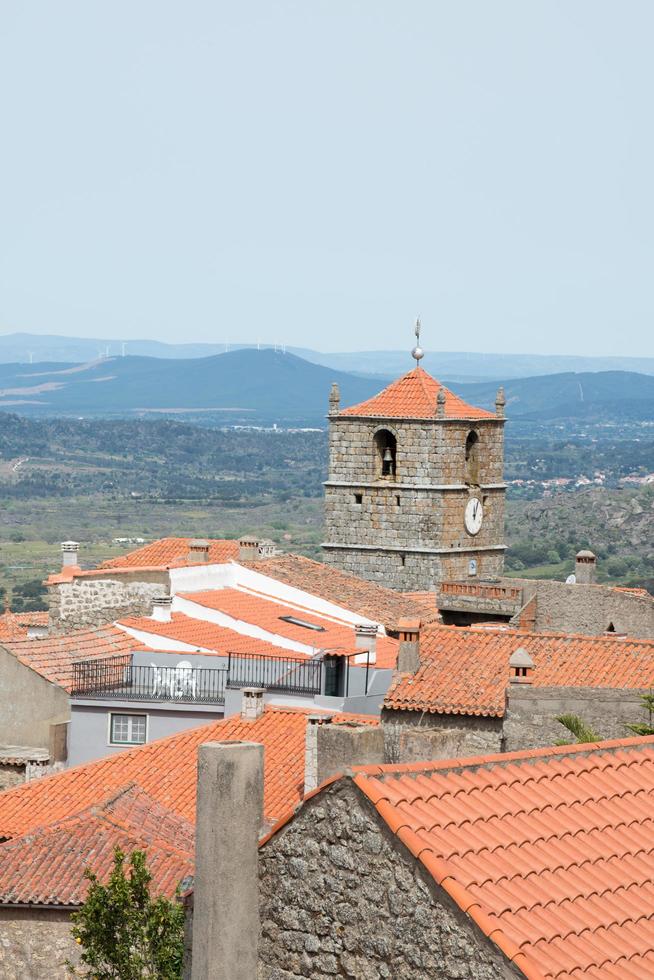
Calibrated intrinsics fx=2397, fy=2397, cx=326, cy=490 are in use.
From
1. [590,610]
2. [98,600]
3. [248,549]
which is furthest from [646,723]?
[248,549]

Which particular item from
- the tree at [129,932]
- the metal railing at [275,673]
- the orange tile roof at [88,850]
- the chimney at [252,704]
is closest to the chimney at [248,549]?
the metal railing at [275,673]

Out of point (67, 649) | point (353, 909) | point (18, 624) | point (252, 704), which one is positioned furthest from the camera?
point (18, 624)

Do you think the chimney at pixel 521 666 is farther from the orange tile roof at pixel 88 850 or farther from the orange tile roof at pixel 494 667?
the orange tile roof at pixel 88 850

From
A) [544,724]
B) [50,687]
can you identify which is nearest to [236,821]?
[544,724]

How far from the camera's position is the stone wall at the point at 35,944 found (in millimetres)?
19219

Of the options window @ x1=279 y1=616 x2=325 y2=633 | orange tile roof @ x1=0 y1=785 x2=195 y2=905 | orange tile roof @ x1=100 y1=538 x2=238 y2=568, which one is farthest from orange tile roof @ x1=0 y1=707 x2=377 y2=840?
orange tile roof @ x1=100 y1=538 x2=238 y2=568

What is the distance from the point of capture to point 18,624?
4281 centimetres

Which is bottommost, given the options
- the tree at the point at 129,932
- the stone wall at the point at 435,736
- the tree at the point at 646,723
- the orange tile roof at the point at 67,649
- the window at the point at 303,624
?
the window at the point at 303,624

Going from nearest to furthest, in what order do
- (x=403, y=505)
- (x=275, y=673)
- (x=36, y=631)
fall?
(x=275, y=673), (x=36, y=631), (x=403, y=505)

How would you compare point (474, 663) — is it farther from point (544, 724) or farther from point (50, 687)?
point (50, 687)

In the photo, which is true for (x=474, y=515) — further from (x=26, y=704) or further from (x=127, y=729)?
(x=26, y=704)

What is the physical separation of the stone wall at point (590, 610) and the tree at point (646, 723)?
1466 cm

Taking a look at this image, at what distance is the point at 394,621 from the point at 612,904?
95.0 feet

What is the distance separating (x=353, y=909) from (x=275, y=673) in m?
20.0
